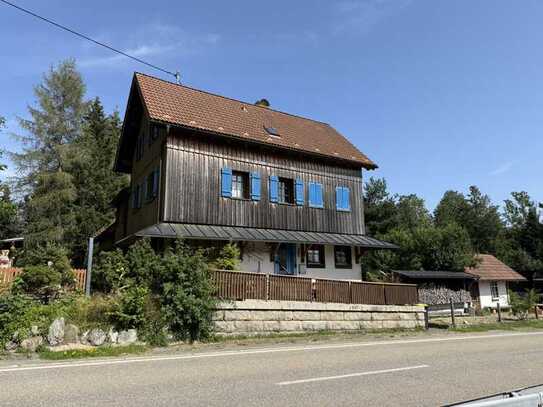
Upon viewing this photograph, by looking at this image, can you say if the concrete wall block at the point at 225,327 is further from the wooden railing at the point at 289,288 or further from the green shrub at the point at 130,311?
the green shrub at the point at 130,311

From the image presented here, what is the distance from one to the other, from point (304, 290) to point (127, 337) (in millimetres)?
6362

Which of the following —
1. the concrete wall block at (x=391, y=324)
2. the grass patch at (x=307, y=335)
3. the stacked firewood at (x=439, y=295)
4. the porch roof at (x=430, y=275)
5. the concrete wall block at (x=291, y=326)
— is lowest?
the grass patch at (x=307, y=335)

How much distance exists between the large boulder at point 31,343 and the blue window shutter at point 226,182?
31.4 feet

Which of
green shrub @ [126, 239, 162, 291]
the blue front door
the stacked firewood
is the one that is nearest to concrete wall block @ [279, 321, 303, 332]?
green shrub @ [126, 239, 162, 291]

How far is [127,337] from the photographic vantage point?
10938 millimetres

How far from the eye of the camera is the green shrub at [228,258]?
15.8 metres

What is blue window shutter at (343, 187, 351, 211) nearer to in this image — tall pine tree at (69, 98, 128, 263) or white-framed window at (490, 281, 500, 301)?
tall pine tree at (69, 98, 128, 263)

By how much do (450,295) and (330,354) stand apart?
23.8m

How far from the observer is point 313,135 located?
23.8 metres

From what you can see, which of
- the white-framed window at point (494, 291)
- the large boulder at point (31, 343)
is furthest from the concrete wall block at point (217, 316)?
the white-framed window at point (494, 291)

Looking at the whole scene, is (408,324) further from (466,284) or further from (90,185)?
(90,185)

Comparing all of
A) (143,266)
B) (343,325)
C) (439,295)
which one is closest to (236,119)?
(143,266)

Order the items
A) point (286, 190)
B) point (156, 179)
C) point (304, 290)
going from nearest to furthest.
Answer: point (304, 290) → point (156, 179) → point (286, 190)

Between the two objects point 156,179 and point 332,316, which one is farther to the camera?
point 156,179
